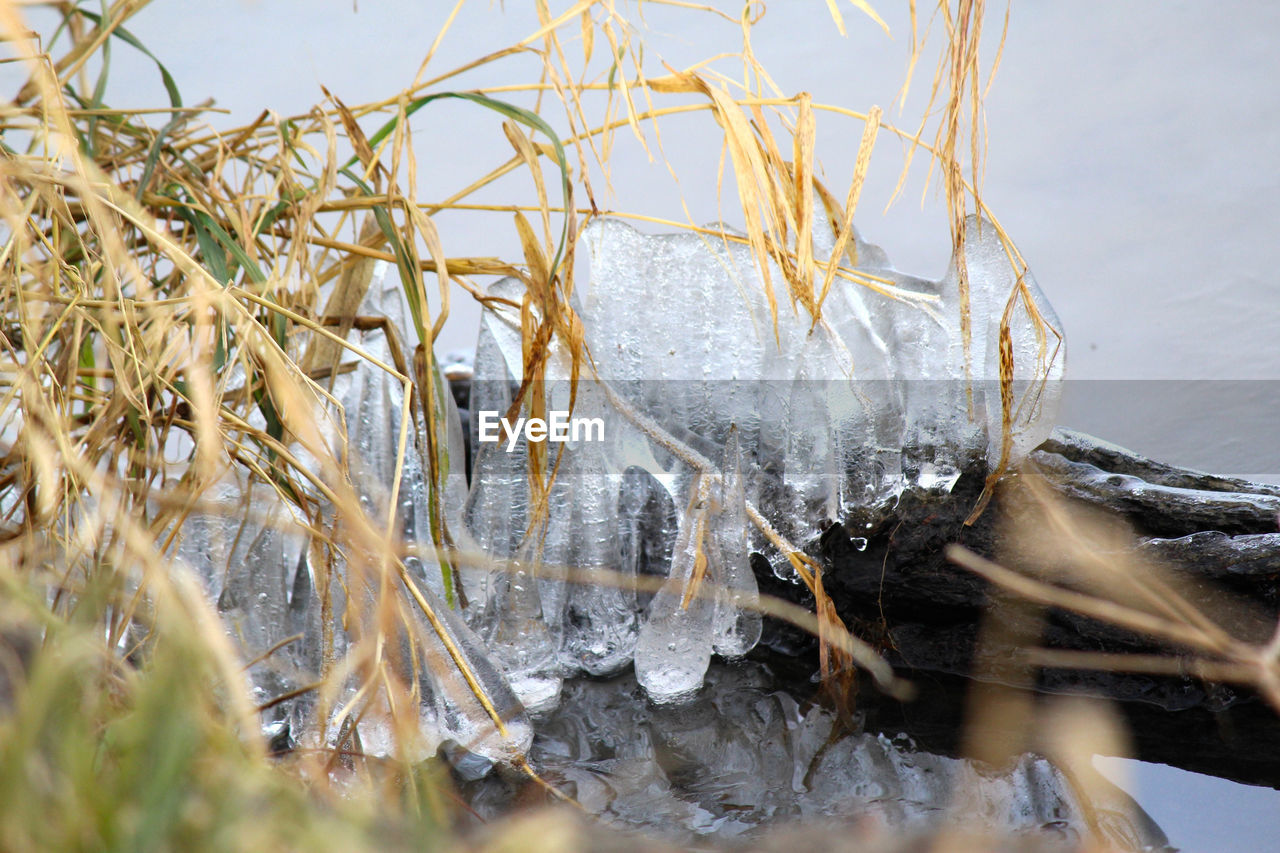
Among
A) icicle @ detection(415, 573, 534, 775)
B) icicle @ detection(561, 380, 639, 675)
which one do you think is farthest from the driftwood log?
icicle @ detection(415, 573, 534, 775)

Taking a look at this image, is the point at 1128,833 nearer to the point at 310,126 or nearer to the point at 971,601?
the point at 971,601

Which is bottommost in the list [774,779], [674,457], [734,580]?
[774,779]

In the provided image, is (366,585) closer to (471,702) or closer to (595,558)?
(471,702)

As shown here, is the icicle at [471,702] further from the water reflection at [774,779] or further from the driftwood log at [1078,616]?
the driftwood log at [1078,616]

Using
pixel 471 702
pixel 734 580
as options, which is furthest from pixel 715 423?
pixel 471 702

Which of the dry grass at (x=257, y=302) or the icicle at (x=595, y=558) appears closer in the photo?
the dry grass at (x=257, y=302)

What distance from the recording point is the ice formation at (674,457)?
88cm

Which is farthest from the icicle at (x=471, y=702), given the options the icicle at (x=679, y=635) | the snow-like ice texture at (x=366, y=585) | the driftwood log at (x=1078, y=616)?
the driftwood log at (x=1078, y=616)

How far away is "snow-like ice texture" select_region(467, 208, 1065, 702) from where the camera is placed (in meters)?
0.89

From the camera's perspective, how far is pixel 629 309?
99cm

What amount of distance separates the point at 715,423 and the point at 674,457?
8 cm

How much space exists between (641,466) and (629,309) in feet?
0.56

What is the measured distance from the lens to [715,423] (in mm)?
995

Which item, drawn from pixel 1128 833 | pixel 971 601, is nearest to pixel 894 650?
pixel 971 601
